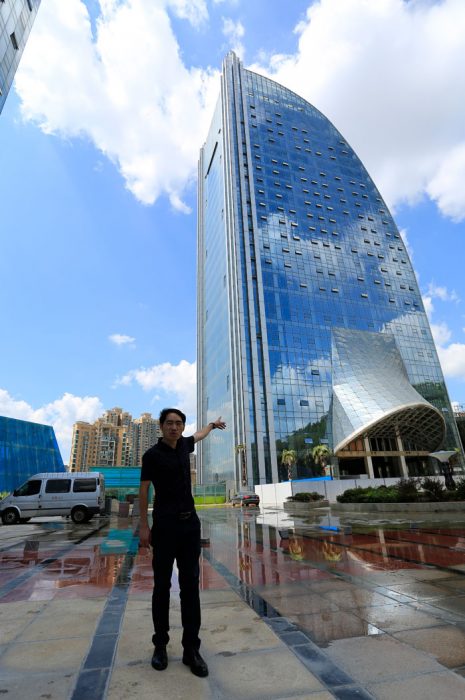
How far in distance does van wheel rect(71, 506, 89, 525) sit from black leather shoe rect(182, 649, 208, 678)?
688 inches

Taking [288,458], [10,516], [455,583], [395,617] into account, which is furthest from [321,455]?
[395,617]

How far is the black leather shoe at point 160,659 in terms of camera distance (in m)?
2.84

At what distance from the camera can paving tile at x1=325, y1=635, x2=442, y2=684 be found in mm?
2705

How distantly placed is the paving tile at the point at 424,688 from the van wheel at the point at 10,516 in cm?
1984

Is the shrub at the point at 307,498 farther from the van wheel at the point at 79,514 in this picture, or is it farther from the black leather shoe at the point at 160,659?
the black leather shoe at the point at 160,659

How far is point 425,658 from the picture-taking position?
293cm

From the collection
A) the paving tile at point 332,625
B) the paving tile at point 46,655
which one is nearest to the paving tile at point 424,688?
the paving tile at point 332,625

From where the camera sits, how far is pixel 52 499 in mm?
18203

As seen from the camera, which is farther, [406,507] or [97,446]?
[97,446]

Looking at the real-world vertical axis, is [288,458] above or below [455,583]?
above

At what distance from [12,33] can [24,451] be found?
40904 mm

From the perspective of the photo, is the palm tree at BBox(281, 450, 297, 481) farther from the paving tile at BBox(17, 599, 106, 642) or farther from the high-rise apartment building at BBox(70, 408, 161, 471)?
the high-rise apartment building at BBox(70, 408, 161, 471)

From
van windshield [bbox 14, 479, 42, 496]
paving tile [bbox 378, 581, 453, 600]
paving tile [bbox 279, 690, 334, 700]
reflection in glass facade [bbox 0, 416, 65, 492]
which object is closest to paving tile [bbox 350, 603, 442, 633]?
paving tile [bbox 378, 581, 453, 600]

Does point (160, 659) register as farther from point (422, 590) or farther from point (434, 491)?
point (434, 491)
